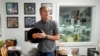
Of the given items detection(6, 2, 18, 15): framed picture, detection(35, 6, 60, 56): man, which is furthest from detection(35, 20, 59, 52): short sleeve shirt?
detection(6, 2, 18, 15): framed picture

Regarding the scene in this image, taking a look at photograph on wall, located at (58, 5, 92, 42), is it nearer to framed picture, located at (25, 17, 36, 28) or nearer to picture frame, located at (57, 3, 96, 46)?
picture frame, located at (57, 3, 96, 46)

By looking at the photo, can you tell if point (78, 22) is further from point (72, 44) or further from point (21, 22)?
point (21, 22)

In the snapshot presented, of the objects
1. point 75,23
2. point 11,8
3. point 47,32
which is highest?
point 11,8

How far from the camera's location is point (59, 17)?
3760mm

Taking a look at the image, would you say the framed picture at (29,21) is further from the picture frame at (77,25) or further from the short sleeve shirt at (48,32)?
the short sleeve shirt at (48,32)

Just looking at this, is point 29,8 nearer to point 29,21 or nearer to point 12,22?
point 29,21

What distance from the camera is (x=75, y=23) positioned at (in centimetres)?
387

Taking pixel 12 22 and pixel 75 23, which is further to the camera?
pixel 75 23

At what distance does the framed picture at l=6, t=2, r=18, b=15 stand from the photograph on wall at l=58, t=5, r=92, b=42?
1.15m

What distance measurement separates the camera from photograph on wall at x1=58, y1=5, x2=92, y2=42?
3.82 m

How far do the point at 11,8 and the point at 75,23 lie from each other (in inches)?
66.5

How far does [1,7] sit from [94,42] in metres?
2.47

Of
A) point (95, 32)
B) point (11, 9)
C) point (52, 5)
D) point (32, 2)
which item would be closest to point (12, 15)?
point (11, 9)

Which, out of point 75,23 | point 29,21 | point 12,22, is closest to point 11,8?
point 12,22
